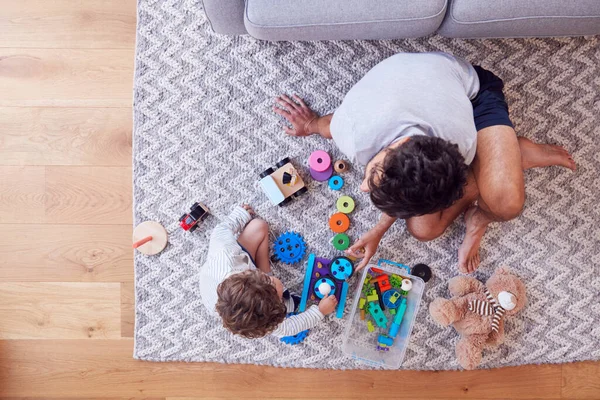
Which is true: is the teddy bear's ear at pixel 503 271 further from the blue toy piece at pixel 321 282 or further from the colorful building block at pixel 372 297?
the blue toy piece at pixel 321 282

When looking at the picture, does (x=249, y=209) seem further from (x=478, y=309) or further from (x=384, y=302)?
(x=478, y=309)

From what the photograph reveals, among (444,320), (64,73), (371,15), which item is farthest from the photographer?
(64,73)

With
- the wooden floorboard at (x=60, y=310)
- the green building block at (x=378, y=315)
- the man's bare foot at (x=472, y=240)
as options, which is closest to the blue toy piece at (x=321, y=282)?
the green building block at (x=378, y=315)

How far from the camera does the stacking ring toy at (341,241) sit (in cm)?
132

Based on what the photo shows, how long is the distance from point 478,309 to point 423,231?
25 centimetres

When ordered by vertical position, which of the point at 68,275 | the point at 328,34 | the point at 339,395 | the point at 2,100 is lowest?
the point at 339,395

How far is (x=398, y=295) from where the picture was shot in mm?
1291

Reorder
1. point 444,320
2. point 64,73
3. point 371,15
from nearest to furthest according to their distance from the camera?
1. point 371,15
2. point 444,320
3. point 64,73

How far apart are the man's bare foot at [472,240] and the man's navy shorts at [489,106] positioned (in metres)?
0.25

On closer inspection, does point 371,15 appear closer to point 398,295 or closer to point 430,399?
point 398,295

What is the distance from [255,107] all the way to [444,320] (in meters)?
0.78

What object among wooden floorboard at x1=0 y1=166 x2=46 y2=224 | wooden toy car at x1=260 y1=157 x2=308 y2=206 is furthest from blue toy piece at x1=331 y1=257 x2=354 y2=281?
wooden floorboard at x1=0 y1=166 x2=46 y2=224

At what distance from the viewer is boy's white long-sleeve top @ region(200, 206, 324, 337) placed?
1.16 metres

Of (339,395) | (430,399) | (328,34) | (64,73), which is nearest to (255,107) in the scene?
(328,34)
